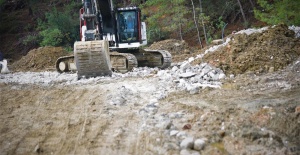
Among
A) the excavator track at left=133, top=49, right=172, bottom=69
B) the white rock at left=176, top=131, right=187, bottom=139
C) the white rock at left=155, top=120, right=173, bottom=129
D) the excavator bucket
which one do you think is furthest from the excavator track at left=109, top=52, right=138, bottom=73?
the white rock at left=176, top=131, right=187, bottom=139

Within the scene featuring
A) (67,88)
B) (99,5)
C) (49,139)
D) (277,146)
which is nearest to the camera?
(277,146)

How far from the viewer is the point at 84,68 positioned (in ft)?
29.6

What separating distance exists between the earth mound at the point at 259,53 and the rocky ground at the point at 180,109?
3cm

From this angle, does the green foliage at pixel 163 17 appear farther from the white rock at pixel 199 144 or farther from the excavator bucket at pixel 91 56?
the white rock at pixel 199 144

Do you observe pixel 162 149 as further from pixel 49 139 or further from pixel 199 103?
pixel 199 103

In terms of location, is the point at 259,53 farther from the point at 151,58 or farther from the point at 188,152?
the point at 188,152

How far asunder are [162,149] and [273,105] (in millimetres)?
2060

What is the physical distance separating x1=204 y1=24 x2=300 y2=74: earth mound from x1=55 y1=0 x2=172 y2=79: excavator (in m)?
2.85

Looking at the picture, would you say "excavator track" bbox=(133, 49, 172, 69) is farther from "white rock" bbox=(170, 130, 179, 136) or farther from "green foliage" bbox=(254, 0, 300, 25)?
"white rock" bbox=(170, 130, 179, 136)

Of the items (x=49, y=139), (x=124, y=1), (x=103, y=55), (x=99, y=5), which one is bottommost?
(x=49, y=139)

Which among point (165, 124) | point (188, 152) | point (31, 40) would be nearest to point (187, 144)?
point (188, 152)

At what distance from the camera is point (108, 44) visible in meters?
10.1

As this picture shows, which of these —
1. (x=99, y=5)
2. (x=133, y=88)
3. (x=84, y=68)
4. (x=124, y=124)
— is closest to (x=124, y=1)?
(x=99, y=5)

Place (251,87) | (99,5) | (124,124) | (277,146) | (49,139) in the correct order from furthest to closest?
1. (99,5)
2. (251,87)
3. (124,124)
4. (49,139)
5. (277,146)
